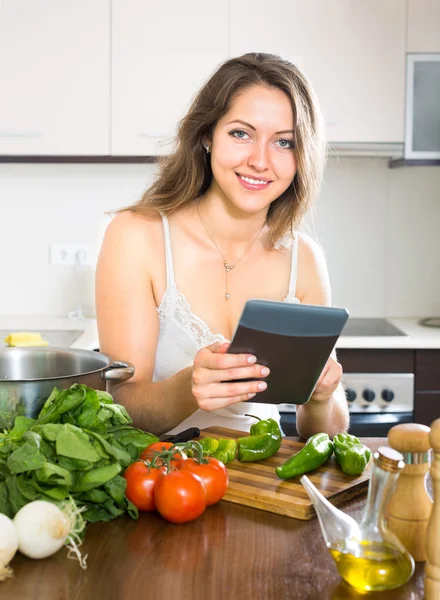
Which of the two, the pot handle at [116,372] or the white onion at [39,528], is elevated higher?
the pot handle at [116,372]

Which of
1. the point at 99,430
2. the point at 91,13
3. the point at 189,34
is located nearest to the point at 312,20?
the point at 189,34

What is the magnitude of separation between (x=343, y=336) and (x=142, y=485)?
73.4 inches

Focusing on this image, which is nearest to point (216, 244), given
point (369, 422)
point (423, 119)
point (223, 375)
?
point (223, 375)

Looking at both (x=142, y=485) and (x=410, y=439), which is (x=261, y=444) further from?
(x=410, y=439)

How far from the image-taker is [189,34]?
301cm

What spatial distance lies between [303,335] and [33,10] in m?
2.27

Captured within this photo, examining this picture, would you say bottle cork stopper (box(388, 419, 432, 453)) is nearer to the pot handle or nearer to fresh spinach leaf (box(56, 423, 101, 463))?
fresh spinach leaf (box(56, 423, 101, 463))

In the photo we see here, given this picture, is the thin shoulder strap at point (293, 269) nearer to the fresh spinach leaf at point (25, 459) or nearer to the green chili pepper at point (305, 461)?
the green chili pepper at point (305, 461)

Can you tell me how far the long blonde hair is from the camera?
1765 mm

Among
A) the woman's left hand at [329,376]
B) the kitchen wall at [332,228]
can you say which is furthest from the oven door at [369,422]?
the woman's left hand at [329,376]

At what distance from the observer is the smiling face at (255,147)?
1.73 m

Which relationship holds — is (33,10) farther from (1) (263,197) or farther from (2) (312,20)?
(1) (263,197)

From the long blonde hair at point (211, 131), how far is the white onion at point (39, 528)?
3.33 ft

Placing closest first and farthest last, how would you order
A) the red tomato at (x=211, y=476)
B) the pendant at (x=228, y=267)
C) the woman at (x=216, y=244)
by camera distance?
the red tomato at (x=211, y=476), the woman at (x=216, y=244), the pendant at (x=228, y=267)
